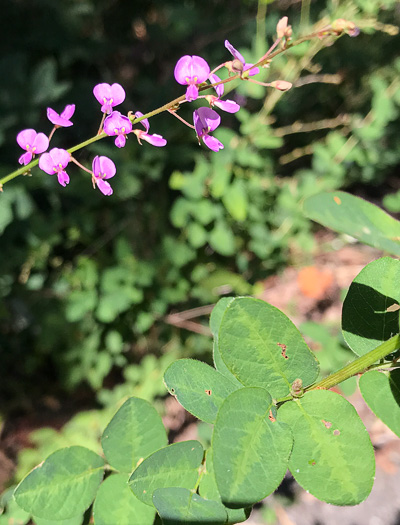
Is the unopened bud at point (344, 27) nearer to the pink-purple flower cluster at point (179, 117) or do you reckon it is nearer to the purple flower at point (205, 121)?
the pink-purple flower cluster at point (179, 117)

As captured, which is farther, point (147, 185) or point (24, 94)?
point (147, 185)

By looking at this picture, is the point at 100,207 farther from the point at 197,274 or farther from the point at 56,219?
the point at 197,274

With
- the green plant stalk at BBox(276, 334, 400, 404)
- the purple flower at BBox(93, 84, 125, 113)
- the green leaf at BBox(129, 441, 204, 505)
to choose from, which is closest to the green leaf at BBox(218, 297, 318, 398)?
the green plant stalk at BBox(276, 334, 400, 404)

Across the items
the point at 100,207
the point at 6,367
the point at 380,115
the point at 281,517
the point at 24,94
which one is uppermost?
A: the point at 24,94

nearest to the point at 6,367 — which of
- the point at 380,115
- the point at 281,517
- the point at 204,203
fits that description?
the point at 204,203

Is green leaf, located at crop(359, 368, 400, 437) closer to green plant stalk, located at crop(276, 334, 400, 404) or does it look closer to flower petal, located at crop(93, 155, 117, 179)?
green plant stalk, located at crop(276, 334, 400, 404)
